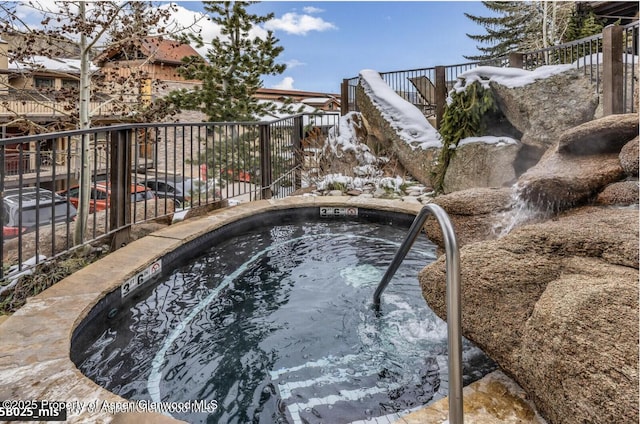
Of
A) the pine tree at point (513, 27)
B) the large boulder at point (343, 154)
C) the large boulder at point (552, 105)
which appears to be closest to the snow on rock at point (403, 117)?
the large boulder at point (343, 154)

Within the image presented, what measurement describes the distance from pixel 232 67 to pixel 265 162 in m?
6.42

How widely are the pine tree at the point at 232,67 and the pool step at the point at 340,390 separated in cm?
958

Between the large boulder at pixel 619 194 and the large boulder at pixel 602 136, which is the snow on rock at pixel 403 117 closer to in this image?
the large boulder at pixel 602 136

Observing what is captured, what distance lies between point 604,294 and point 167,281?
2.79 meters

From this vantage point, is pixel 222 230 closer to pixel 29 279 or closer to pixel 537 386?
pixel 29 279

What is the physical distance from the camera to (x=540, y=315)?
1.30 m

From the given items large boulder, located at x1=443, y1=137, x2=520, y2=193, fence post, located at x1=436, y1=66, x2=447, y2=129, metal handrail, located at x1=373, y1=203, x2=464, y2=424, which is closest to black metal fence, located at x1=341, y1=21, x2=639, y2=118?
fence post, located at x1=436, y1=66, x2=447, y2=129

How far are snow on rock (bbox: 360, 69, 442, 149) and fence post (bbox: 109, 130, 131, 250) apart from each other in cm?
541

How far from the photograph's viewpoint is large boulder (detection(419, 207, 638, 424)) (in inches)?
42.6

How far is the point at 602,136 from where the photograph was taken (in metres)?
2.59

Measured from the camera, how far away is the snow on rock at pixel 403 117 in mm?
7430

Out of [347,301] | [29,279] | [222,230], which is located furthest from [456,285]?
[222,230]

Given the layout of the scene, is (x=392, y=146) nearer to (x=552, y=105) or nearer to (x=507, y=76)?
(x=507, y=76)

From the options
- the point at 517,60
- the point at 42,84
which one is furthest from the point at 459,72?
the point at 42,84
